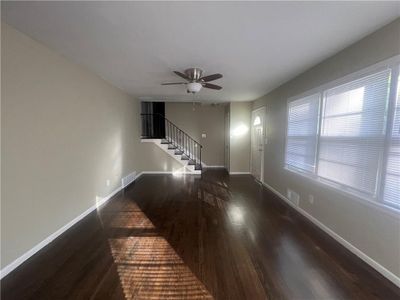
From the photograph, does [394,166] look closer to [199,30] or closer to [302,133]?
[302,133]

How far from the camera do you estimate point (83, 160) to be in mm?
3389

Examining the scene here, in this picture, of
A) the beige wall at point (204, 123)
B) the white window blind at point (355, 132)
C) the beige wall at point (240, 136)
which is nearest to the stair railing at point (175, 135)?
the beige wall at point (204, 123)

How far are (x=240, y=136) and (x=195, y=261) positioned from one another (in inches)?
204

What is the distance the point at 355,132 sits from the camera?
7.99 ft

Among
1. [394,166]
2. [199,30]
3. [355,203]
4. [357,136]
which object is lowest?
[355,203]

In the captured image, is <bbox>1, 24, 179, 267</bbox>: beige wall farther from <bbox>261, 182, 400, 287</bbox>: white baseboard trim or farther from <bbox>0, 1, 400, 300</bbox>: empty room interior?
<bbox>261, 182, 400, 287</bbox>: white baseboard trim

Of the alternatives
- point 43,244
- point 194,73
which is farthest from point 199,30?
point 43,244

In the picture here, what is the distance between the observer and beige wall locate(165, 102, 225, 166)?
795 cm

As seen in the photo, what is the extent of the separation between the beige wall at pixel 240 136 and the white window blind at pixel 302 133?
268 cm

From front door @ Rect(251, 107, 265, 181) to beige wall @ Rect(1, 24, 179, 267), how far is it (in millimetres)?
4174

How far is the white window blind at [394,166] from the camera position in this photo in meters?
1.93

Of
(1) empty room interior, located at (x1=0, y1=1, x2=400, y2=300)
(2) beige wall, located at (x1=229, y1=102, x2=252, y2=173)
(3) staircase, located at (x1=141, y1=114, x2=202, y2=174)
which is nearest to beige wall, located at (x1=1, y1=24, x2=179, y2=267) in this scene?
(1) empty room interior, located at (x1=0, y1=1, x2=400, y2=300)

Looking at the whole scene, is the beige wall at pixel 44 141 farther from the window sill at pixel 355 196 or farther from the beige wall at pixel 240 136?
the beige wall at pixel 240 136

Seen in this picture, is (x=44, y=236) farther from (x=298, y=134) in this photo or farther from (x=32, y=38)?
(x=298, y=134)
